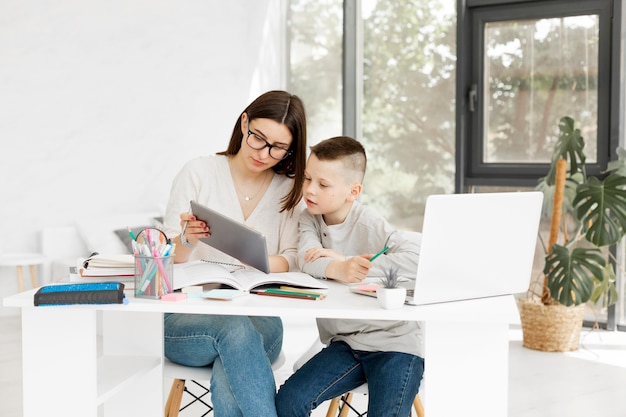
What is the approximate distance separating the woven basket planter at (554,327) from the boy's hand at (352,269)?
237cm

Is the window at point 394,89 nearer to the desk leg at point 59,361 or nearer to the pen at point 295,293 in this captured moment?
the pen at point 295,293

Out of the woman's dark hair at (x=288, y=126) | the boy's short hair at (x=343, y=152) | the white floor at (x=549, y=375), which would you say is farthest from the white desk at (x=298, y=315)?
the white floor at (x=549, y=375)

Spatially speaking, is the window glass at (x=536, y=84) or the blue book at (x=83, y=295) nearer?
the blue book at (x=83, y=295)

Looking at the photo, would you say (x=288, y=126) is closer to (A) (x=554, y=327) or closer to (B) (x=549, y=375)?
(B) (x=549, y=375)

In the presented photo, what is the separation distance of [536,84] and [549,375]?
186 cm

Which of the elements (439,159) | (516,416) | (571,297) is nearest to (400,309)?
(516,416)

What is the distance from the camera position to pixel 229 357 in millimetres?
1882

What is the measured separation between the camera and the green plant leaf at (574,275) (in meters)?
3.67

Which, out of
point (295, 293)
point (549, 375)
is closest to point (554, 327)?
point (549, 375)

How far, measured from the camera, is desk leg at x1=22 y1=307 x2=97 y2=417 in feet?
5.74

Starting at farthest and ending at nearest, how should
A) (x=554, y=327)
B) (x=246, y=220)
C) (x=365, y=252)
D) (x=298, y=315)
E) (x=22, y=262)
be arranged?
(x=22, y=262)
(x=554, y=327)
(x=246, y=220)
(x=365, y=252)
(x=298, y=315)

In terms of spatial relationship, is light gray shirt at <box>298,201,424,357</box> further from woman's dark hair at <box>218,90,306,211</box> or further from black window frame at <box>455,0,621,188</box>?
black window frame at <box>455,0,621,188</box>

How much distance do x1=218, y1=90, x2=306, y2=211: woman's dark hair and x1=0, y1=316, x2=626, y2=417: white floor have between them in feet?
3.25

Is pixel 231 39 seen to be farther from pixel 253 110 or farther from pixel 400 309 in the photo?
pixel 400 309
